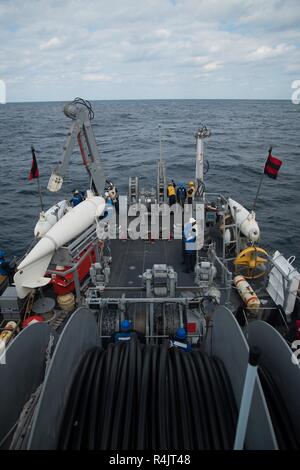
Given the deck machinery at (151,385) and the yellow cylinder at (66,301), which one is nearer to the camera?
the deck machinery at (151,385)

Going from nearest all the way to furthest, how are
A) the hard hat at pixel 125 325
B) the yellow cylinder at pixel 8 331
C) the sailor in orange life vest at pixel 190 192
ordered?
the hard hat at pixel 125 325
the yellow cylinder at pixel 8 331
the sailor in orange life vest at pixel 190 192

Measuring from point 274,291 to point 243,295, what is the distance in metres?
0.99

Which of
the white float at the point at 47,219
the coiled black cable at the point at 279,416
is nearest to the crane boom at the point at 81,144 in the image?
the white float at the point at 47,219

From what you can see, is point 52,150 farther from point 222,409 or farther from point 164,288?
point 222,409

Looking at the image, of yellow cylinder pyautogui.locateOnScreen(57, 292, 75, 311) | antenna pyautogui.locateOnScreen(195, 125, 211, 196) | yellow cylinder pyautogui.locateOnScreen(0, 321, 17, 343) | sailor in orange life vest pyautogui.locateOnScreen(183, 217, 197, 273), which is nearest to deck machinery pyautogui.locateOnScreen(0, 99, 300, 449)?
yellow cylinder pyautogui.locateOnScreen(57, 292, 75, 311)

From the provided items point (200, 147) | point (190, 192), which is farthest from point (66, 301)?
point (200, 147)

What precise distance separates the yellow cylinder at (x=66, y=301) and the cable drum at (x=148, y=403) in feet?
15.5

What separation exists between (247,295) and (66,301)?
5.73 meters

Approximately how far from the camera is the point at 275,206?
2562 cm

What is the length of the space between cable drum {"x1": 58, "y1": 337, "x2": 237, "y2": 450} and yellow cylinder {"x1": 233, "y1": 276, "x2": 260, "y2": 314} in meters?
4.38

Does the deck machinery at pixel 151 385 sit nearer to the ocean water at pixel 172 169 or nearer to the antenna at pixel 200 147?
the antenna at pixel 200 147

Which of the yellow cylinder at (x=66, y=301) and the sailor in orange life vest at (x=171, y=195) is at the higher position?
the sailor in orange life vest at (x=171, y=195)

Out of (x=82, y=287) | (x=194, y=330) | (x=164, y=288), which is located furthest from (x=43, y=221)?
(x=194, y=330)

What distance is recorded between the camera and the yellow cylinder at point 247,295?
31.1 feet
